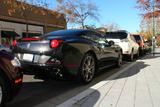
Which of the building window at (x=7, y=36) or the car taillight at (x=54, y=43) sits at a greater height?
the building window at (x=7, y=36)

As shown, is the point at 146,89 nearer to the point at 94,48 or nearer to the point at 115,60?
the point at 94,48

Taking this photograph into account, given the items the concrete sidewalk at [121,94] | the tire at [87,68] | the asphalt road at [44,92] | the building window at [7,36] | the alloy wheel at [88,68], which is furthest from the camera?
the building window at [7,36]

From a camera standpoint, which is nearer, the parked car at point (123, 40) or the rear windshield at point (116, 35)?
the parked car at point (123, 40)

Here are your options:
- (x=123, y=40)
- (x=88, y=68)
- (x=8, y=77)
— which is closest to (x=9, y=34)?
(x=123, y=40)

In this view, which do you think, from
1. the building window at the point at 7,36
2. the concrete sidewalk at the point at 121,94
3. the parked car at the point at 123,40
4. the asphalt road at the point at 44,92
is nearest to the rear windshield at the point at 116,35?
the parked car at the point at 123,40

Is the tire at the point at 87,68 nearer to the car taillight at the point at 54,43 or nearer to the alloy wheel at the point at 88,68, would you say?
the alloy wheel at the point at 88,68

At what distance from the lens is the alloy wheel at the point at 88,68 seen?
795cm

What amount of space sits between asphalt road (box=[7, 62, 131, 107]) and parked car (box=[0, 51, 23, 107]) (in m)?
0.64

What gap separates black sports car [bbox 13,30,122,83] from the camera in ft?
23.1

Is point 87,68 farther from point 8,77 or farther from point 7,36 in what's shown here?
point 7,36

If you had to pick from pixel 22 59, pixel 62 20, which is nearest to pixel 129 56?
pixel 22 59

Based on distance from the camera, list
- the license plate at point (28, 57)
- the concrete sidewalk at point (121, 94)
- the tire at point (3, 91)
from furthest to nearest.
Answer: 1. the license plate at point (28, 57)
2. the concrete sidewalk at point (121, 94)
3. the tire at point (3, 91)

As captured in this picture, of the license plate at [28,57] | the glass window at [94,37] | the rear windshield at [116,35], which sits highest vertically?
the rear windshield at [116,35]

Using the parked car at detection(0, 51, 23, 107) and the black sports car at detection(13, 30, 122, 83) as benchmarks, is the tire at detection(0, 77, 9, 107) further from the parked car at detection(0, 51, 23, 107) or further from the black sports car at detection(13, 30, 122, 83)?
the black sports car at detection(13, 30, 122, 83)
